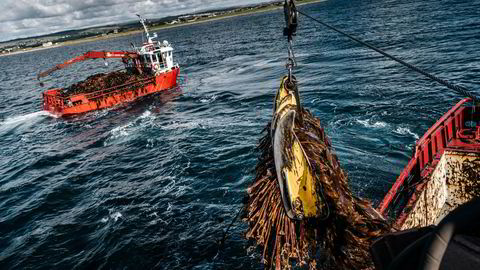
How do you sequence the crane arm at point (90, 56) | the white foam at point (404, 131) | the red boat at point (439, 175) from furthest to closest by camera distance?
the crane arm at point (90, 56) < the white foam at point (404, 131) < the red boat at point (439, 175)

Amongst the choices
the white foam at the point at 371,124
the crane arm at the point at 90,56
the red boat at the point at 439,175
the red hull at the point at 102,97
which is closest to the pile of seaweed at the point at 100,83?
the red hull at the point at 102,97

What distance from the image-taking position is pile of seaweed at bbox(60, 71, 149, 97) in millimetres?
35688

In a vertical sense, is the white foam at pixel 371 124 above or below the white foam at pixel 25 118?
below

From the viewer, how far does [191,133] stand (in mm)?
24484

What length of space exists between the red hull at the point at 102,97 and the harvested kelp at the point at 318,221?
33.1m

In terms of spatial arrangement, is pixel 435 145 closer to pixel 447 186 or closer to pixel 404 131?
pixel 447 186

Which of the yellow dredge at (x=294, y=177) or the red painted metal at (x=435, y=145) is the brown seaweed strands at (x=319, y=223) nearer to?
the yellow dredge at (x=294, y=177)

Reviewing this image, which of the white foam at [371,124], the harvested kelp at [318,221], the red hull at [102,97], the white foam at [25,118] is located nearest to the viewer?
Answer: the harvested kelp at [318,221]

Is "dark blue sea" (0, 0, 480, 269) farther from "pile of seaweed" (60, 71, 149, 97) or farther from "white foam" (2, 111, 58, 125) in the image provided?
"pile of seaweed" (60, 71, 149, 97)

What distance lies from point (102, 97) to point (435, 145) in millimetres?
32018

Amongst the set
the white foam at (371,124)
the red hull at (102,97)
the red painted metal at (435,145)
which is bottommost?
the white foam at (371,124)

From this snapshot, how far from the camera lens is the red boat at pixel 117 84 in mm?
33625

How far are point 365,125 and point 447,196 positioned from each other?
997cm

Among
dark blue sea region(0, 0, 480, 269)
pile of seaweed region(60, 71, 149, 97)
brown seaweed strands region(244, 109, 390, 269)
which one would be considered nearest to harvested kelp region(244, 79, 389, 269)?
brown seaweed strands region(244, 109, 390, 269)
